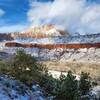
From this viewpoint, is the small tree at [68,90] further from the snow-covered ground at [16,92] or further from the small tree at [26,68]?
the small tree at [26,68]

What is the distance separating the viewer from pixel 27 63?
1897cm

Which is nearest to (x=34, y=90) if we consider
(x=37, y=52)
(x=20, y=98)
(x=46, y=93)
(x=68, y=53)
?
(x=46, y=93)

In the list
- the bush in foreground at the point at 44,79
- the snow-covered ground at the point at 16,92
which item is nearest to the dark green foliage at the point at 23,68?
the bush in foreground at the point at 44,79

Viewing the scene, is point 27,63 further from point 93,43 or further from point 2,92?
point 93,43

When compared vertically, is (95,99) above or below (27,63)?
below

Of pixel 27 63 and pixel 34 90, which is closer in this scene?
pixel 34 90

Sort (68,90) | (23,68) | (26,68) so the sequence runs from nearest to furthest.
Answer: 1. (68,90)
2. (23,68)
3. (26,68)

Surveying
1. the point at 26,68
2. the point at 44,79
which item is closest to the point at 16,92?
the point at 44,79

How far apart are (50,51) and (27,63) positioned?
576 feet

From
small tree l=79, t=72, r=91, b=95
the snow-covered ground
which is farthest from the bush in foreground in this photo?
the snow-covered ground

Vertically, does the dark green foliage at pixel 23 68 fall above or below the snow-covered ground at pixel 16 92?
above

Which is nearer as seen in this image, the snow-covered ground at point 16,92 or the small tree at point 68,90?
the snow-covered ground at point 16,92

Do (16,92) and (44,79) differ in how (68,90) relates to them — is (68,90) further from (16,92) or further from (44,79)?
(16,92)

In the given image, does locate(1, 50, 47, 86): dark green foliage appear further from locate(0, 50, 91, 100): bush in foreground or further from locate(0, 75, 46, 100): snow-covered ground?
locate(0, 75, 46, 100): snow-covered ground
